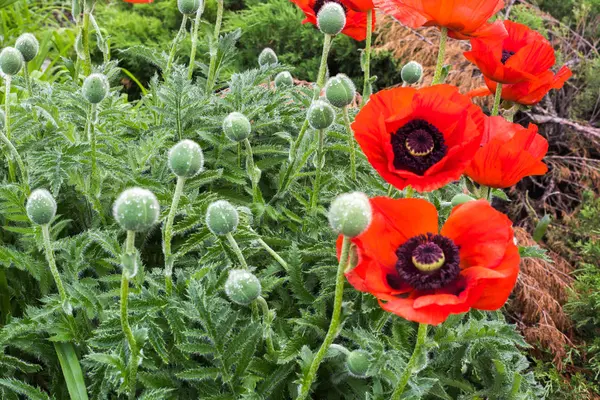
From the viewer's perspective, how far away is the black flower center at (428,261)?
0.98 m

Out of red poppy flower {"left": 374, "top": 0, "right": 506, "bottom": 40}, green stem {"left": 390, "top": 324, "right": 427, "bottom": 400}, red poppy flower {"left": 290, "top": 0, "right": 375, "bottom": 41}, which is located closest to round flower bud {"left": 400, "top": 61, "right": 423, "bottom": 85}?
red poppy flower {"left": 290, "top": 0, "right": 375, "bottom": 41}

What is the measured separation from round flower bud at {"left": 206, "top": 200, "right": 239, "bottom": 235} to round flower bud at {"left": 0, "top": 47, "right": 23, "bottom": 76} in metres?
0.69

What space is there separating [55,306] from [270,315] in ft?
1.36

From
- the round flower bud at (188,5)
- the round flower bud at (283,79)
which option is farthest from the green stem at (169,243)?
the round flower bud at (283,79)

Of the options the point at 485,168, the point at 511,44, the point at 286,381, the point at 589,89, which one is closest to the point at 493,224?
the point at 485,168

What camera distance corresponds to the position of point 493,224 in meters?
0.97

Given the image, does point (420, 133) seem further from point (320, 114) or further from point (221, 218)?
point (221, 218)

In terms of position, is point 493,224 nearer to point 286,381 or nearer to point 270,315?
point 270,315

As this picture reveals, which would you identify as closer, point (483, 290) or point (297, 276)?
point (483, 290)

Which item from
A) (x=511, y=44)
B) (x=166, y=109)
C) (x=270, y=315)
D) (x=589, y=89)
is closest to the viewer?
(x=270, y=315)

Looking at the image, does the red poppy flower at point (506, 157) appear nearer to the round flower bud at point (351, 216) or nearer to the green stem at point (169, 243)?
the round flower bud at point (351, 216)

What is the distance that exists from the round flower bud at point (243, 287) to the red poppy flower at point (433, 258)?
0.71 ft

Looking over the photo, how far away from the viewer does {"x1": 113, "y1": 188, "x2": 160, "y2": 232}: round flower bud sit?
3.08 feet

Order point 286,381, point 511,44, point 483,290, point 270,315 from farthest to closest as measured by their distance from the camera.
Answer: point 511,44 → point 286,381 → point 270,315 → point 483,290
